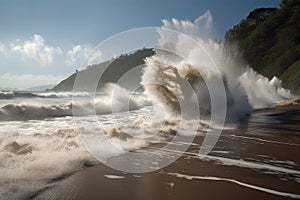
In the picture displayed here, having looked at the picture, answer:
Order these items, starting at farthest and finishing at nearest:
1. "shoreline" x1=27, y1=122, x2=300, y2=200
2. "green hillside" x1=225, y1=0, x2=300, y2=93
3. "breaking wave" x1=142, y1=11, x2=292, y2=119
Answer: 1. "green hillside" x1=225, y1=0, x2=300, y2=93
2. "breaking wave" x1=142, y1=11, x2=292, y2=119
3. "shoreline" x1=27, y1=122, x2=300, y2=200

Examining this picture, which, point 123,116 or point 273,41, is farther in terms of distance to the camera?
point 273,41

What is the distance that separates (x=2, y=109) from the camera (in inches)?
486

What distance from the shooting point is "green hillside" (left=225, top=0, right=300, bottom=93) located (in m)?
44.2

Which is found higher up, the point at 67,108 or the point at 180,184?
the point at 67,108

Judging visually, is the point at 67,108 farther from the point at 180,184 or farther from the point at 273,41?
the point at 273,41

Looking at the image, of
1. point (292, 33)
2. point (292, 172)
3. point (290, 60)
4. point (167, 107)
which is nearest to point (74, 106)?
point (167, 107)

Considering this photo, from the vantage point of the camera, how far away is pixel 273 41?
5681cm

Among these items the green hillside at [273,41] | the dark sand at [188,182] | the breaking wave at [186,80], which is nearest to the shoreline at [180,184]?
the dark sand at [188,182]

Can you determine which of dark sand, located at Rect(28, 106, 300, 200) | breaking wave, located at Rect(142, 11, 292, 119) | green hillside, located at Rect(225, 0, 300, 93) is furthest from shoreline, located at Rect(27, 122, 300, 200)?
green hillside, located at Rect(225, 0, 300, 93)

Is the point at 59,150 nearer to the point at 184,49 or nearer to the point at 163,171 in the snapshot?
the point at 163,171

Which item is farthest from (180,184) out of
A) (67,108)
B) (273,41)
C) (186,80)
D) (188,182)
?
(273,41)

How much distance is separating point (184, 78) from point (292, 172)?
7.57 m

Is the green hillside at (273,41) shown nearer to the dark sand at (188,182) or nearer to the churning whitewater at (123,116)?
the churning whitewater at (123,116)

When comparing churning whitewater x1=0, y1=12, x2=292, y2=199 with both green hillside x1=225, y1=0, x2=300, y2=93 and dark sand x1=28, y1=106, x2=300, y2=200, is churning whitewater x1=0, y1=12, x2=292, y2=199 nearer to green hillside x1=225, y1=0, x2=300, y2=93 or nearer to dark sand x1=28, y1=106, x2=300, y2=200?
dark sand x1=28, y1=106, x2=300, y2=200
